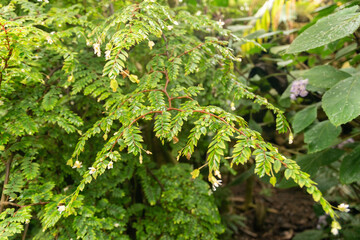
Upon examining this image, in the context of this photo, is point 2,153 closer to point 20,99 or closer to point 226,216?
point 20,99

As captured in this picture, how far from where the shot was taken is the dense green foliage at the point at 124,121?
701 millimetres

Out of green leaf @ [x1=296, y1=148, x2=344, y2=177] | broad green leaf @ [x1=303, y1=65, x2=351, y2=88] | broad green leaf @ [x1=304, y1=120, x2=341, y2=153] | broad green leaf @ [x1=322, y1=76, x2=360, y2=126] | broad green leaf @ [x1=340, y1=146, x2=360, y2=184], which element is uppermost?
broad green leaf @ [x1=322, y1=76, x2=360, y2=126]

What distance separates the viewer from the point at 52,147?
1.09 meters

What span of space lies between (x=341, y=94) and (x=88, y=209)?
107 cm

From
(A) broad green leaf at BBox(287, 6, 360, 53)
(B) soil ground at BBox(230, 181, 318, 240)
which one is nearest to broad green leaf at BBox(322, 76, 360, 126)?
(A) broad green leaf at BBox(287, 6, 360, 53)

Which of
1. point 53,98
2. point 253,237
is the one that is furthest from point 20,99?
point 253,237

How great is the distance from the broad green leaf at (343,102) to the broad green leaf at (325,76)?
0.12 meters

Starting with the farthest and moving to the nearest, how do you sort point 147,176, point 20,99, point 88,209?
point 147,176
point 20,99
point 88,209

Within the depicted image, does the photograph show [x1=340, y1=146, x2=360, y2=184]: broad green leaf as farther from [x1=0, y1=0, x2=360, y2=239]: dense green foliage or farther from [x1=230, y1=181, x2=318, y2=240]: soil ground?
[x1=230, y1=181, x2=318, y2=240]: soil ground

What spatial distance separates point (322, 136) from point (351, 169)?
20cm

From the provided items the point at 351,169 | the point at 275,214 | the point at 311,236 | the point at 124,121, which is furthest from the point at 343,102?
the point at 275,214

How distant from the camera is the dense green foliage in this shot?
→ 70cm

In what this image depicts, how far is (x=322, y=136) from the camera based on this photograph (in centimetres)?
122

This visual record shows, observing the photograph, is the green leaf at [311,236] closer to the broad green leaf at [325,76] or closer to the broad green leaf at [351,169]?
the broad green leaf at [351,169]
